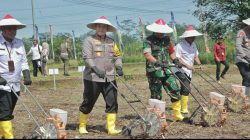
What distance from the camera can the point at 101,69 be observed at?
775 centimetres

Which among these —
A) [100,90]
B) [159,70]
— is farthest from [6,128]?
[159,70]

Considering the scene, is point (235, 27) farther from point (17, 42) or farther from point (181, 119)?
point (17, 42)

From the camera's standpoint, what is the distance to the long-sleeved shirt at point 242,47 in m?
10.6

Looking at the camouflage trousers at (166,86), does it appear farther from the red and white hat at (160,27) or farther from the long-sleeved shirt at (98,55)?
the long-sleeved shirt at (98,55)

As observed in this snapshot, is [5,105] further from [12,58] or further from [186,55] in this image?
[186,55]

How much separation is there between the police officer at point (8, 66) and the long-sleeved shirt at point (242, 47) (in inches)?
212

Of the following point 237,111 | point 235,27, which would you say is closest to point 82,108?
point 237,111

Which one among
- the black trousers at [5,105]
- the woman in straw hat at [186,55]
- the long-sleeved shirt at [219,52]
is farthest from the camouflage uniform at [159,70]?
the long-sleeved shirt at [219,52]

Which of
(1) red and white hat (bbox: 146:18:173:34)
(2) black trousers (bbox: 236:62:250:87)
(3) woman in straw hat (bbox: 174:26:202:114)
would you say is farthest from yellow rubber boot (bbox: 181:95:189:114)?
(2) black trousers (bbox: 236:62:250:87)

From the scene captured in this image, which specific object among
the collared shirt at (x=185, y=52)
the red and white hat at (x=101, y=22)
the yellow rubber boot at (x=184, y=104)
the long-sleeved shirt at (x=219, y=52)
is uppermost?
the red and white hat at (x=101, y=22)

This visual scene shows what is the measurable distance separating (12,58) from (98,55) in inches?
56.8

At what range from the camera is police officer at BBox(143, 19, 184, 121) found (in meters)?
8.80

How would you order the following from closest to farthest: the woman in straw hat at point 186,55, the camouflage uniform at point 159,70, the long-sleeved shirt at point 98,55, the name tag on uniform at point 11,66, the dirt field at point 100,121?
the name tag on uniform at point 11,66 → the dirt field at point 100,121 → the long-sleeved shirt at point 98,55 → the camouflage uniform at point 159,70 → the woman in straw hat at point 186,55

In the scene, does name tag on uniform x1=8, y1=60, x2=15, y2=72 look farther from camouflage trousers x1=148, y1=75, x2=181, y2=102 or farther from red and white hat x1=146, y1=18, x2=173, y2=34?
camouflage trousers x1=148, y1=75, x2=181, y2=102
